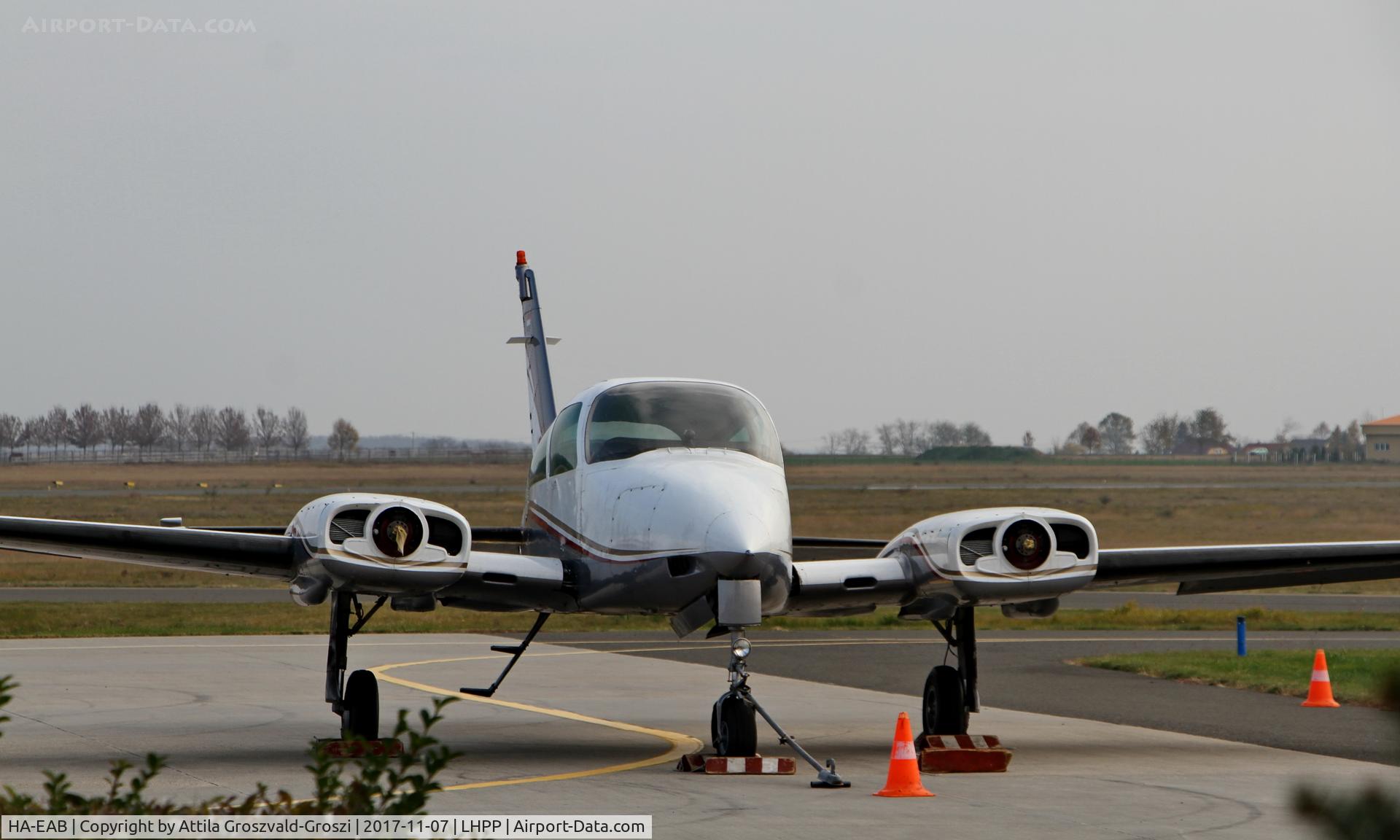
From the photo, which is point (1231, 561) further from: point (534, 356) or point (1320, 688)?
point (534, 356)

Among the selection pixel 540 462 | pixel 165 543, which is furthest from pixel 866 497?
pixel 165 543

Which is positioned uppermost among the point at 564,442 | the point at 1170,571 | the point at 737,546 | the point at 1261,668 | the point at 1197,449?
the point at 564,442

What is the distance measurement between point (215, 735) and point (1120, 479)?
341 feet

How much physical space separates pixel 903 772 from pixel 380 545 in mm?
3950

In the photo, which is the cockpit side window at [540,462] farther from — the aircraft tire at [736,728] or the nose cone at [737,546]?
the aircraft tire at [736,728]

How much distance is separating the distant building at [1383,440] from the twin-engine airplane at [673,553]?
130767mm

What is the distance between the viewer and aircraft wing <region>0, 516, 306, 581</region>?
35.4 ft

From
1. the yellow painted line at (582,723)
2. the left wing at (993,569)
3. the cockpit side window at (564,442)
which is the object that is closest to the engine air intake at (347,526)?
the yellow painted line at (582,723)

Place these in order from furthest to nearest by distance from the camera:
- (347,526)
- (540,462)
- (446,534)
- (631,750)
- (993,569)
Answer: (540,462) < (631,750) < (993,569) < (446,534) < (347,526)

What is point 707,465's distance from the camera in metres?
10.7

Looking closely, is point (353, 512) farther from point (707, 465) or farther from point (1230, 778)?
point (1230, 778)

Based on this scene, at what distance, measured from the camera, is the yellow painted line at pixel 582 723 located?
9.87m

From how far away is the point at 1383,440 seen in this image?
13400 centimetres

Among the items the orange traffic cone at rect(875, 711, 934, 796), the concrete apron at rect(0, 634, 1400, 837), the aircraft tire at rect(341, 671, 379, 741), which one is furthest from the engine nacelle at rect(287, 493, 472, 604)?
the orange traffic cone at rect(875, 711, 934, 796)
